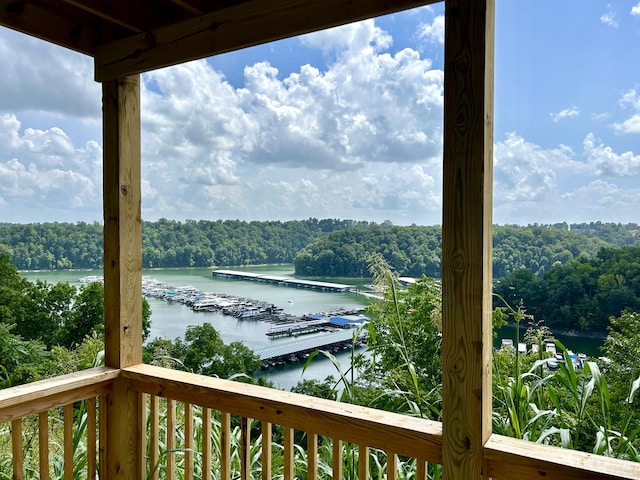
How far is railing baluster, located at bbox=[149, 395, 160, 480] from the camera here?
7.38 feet

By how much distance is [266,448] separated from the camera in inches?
76.5

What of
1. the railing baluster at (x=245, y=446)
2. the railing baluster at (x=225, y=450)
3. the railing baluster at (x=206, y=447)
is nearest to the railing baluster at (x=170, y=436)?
the railing baluster at (x=206, y=447)

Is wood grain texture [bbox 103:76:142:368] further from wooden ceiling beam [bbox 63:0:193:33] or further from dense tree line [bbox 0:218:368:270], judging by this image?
dense tree line [bbox 0:218:368:270]

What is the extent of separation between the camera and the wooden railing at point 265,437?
1.42 m

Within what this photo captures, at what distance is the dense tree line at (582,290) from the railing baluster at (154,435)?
1699 millimetres

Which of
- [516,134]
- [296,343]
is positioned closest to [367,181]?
[516,134]

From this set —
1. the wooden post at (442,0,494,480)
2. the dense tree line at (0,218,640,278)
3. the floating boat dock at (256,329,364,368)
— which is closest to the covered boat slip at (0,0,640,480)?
the wooden post at (442,0,494,480)

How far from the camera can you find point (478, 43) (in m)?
1.43

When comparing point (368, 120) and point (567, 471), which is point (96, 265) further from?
point (567, 471)

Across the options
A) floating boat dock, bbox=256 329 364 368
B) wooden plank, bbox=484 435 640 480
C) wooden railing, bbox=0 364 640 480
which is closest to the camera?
wooden plank, bbox=484 435 640 480

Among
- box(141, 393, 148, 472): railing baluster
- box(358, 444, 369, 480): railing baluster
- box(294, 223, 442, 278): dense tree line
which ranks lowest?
box(141, 393, 148, 472): railing baluster

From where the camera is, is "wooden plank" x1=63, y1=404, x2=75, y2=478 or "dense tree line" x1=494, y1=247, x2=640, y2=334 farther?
"wooden plank" x1=63, y1=404, x2=75, y2=478

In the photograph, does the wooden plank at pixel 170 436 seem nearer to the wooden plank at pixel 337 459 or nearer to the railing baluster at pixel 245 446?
the railing baluster at pixel 245 446

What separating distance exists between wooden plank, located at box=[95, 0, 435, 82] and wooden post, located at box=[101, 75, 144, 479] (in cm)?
14
